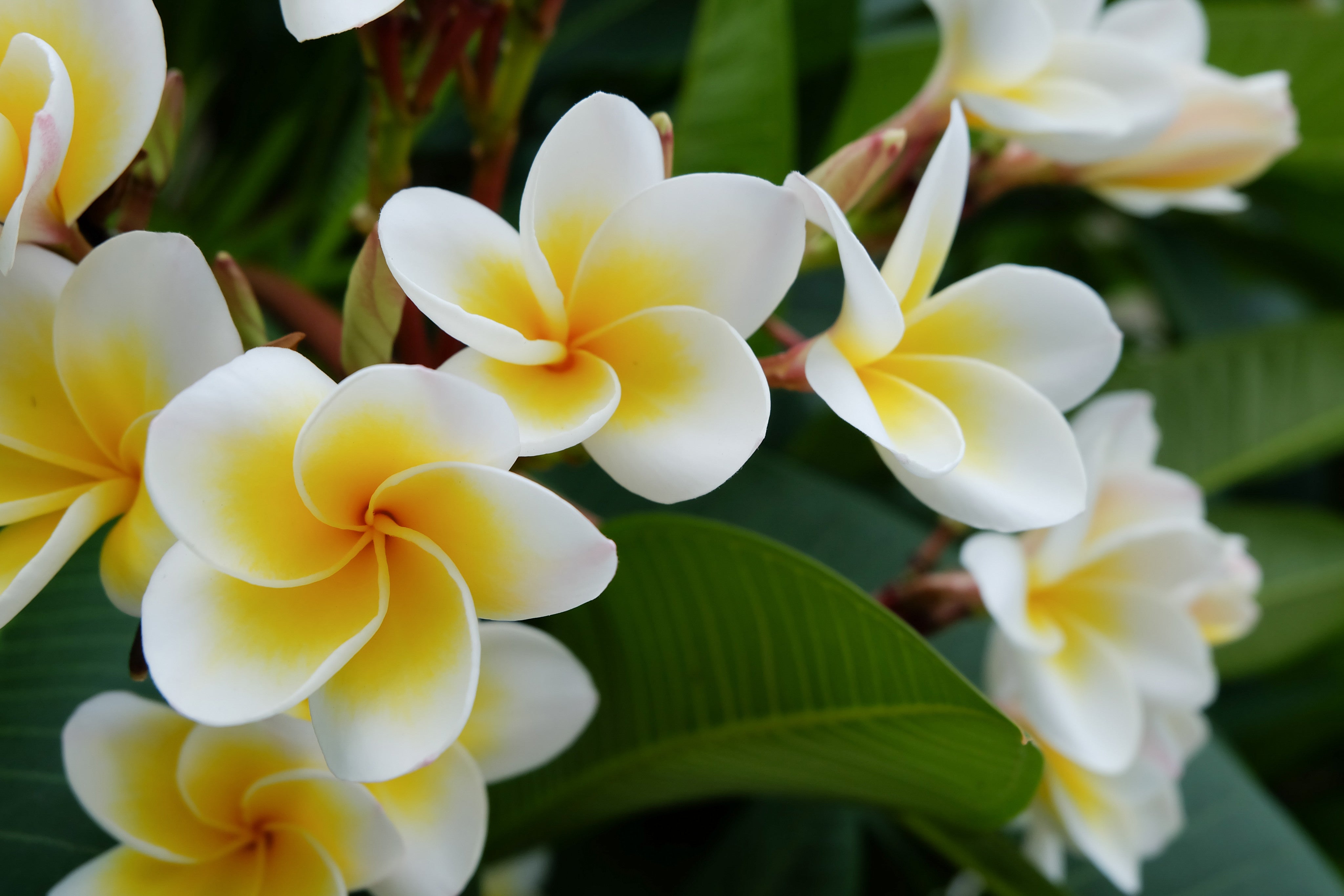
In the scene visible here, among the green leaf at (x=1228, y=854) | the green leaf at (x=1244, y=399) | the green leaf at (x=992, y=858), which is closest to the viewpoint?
the green leaf at (x=992, y=858)

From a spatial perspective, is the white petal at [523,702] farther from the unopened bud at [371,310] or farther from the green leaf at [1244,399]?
the green leaf at [1244,399]

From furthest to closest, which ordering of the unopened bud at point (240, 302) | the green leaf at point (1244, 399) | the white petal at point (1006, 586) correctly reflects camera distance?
the green leaf at point (1244, 399) < the white petal at point (1006, 586) < the unopened bud at point (240, 302)

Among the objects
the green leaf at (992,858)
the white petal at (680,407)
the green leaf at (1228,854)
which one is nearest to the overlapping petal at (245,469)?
the white petal at (680,407)

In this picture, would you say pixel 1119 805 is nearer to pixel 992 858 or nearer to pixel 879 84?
pixel 992 858

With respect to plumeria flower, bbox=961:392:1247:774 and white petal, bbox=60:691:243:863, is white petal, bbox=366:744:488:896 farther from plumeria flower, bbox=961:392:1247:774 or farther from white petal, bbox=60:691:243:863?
plumeria flower, bbox=961:392:1247:774

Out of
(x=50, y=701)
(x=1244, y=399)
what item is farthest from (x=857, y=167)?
(x=1244, y=399)

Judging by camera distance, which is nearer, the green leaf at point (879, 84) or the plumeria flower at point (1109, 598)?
the plumeria flower at point (1109, 598)

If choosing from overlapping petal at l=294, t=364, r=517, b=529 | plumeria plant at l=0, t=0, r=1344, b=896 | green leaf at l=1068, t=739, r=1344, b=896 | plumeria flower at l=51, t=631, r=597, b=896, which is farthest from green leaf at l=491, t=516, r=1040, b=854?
green leaf at l=1068, t=739, r=1344, b=896
